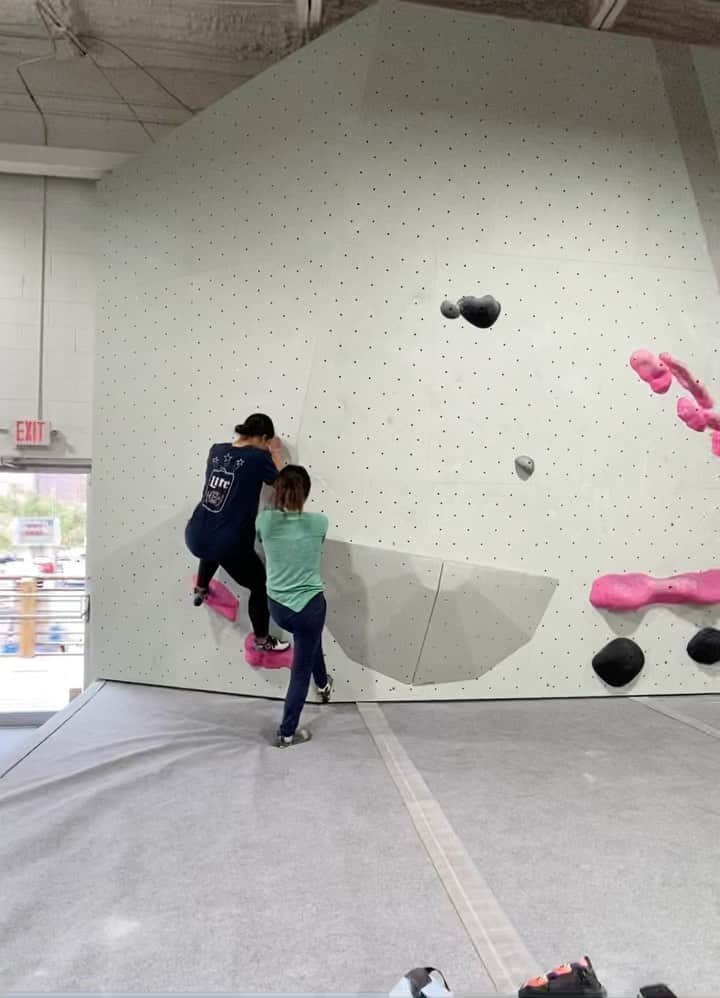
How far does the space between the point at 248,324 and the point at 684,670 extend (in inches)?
114

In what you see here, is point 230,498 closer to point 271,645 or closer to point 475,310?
point 271,645

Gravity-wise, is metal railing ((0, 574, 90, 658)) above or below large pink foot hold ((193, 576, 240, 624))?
below

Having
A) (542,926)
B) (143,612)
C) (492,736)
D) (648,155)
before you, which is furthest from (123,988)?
(648,155)

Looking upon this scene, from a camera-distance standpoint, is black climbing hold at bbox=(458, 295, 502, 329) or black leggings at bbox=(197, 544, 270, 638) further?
black climbing hold at bbox=(458, 295, 502, 329)

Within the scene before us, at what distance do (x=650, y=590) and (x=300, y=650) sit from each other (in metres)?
1.93

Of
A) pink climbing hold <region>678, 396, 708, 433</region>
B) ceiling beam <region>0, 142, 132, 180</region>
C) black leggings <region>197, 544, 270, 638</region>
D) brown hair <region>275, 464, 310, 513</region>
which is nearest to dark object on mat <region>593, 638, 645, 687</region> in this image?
pink climbing hold <region>678, 396, 708, 433</region>

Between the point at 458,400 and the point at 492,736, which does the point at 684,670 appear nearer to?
the point at 492,736

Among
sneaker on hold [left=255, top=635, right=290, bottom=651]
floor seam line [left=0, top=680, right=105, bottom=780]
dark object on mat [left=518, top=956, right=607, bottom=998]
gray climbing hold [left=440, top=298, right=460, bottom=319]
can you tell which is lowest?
floor seam line [left=0, top=680, right=105, bottom=780]

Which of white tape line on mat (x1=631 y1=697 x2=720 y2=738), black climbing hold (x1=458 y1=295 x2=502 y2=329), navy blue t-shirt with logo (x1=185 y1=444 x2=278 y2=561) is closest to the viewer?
white tape line on mat (x1=631 y1=697 x2=720 y2=738)

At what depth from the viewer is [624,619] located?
3.43 meters

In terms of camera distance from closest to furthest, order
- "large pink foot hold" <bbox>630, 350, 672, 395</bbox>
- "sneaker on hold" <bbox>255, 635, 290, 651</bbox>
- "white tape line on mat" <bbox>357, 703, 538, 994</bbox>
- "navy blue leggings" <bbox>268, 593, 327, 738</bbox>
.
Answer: "white tape line on mat" <bbox>357, 703, 538, 994</bbox>, "navy blue leggings" <bbox>268, 593, 327, 738</bbox>, "sneaker on hold" <bbox>255, 635, 290, 651</bbox>, "large pink foot hold" <bbox>630, 350, 672, 395</bbox>

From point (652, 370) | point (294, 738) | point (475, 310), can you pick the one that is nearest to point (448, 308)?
point (475, 310)

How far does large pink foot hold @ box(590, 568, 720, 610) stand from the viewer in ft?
11.1

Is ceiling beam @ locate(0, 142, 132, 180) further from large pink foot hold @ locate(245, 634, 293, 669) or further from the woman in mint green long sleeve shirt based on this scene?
large pink foot hold @ locate(245, 634, 293, 669)
